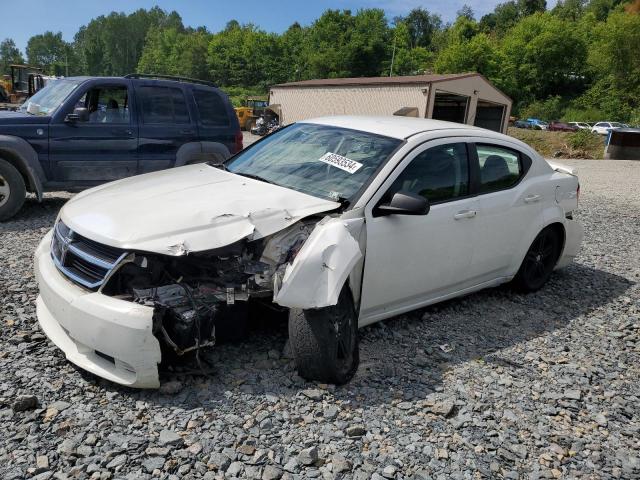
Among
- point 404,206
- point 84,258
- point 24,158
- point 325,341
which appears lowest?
point 325,341

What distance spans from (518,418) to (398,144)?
2.01 meters

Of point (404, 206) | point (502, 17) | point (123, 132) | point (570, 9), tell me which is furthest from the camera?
point (502, 17)

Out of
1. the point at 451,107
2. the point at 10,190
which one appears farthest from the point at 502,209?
the point at 451,107

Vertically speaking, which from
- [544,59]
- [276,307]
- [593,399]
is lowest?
[593,399]

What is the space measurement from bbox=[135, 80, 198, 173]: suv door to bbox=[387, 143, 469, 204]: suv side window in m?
4.81

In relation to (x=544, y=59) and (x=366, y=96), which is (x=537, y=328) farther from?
(x=544, y=59)

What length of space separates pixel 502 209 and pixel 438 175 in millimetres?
772

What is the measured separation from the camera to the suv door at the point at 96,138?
22.4ft

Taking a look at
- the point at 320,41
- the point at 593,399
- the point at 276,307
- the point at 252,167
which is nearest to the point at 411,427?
the point at 276,307

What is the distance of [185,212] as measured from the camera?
304 centimetres

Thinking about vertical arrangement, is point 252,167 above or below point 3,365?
above

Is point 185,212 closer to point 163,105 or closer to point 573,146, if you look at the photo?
point 163,105

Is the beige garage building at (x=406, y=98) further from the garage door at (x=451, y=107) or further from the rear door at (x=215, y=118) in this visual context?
the rear door at (x=215, y=118)

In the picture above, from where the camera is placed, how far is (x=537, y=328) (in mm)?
4340
